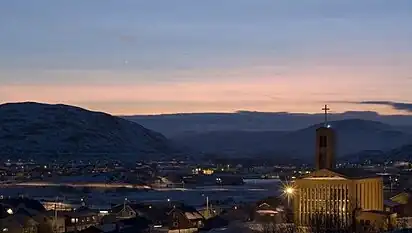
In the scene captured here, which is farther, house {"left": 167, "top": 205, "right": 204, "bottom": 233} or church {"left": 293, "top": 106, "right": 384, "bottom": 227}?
house {"left": 167, "top": 205, "right": 204, "bottom": 233}

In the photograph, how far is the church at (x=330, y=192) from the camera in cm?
3138

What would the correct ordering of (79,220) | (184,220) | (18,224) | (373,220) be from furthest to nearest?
(79,220), (184,220), (18,224), (373,220)

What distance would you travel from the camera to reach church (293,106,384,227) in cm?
3138

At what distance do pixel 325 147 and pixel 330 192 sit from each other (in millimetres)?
1769

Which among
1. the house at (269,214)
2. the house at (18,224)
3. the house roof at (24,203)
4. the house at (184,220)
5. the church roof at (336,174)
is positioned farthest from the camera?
the house roof at (24,203)

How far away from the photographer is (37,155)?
607 ft

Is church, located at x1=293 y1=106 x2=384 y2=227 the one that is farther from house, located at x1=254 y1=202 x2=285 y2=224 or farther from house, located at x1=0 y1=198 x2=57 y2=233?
house, located at x1=0 y1=198 x2=57 y2=233

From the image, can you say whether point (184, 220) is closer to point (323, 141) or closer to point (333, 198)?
point (323, 141)

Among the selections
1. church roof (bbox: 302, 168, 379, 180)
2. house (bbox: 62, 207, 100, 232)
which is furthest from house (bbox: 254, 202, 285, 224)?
house (bbox: 62, 207, 100, 232)

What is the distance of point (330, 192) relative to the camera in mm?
31672

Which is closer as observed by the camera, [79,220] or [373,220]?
[373,220]

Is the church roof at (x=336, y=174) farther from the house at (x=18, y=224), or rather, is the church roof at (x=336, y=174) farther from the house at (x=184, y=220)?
the house at (x=18, y=224)

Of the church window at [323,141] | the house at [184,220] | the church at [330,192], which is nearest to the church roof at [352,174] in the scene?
the church at [330,192]

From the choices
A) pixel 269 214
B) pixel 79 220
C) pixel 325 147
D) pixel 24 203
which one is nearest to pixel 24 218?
pixel 79 220
